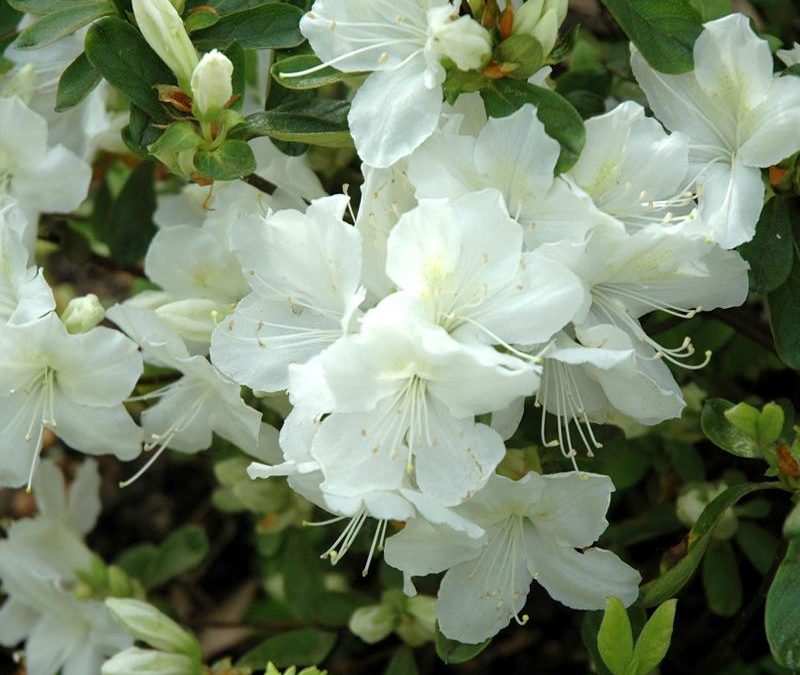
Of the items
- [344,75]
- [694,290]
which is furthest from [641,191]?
[344,75]

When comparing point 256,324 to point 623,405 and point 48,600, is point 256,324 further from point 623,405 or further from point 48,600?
point 48,600

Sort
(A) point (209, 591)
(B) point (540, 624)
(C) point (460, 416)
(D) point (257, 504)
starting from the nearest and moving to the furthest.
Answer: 1. (C) point (460, 416)
2. (D) point (257, 504)
3. (B) point (540, 624)
4. (A) point (209, 591)

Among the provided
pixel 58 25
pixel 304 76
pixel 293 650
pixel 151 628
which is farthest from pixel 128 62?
pixel 293 650

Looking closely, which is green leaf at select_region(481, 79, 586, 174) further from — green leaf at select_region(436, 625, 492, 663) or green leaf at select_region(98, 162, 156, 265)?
green leaf at select_region(98, 162, 156, 265)

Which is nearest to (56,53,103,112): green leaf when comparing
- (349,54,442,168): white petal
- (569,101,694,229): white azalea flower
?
(349,54,442,168): white petal

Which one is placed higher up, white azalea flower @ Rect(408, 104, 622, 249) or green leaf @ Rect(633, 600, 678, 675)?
white azalea flower @ Rect(408, 104, 622, 249)

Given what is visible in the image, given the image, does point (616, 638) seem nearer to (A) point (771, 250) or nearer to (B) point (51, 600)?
(A) point (771, 250)

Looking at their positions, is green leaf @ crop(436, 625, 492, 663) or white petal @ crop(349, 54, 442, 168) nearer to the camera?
white petal @ crop(349, 54, 442, 168)
